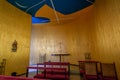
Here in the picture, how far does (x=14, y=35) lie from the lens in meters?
5.35

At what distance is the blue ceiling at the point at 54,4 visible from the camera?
532 cm

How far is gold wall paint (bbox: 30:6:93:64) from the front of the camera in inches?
271

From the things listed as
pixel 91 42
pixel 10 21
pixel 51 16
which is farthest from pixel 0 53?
pixel 91 42

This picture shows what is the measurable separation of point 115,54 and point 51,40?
5.81m

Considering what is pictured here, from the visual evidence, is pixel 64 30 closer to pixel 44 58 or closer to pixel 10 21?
pixel 44 58

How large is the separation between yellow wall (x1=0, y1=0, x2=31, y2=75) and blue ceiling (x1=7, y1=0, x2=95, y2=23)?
0.39 meters

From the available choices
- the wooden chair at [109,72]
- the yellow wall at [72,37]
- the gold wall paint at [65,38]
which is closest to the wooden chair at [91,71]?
the wooden chair at [109,72]

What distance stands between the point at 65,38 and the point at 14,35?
3.98 m

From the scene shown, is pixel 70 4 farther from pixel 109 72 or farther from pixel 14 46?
pixel 109 72

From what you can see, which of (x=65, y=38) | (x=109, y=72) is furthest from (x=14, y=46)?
(x=109, y=72)

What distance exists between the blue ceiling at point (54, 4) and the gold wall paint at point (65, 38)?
2.48 feet

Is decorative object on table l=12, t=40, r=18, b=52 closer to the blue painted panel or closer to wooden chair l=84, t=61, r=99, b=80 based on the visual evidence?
the blue painted panel

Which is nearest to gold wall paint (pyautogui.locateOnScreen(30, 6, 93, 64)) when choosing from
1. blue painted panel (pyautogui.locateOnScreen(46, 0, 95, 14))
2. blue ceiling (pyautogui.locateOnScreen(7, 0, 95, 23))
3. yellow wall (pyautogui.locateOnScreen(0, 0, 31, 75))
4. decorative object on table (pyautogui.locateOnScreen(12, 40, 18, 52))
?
blue painted panel (pyautogui.locateOnScreen(46, 0, 95, 14))

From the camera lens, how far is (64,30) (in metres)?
8.23
